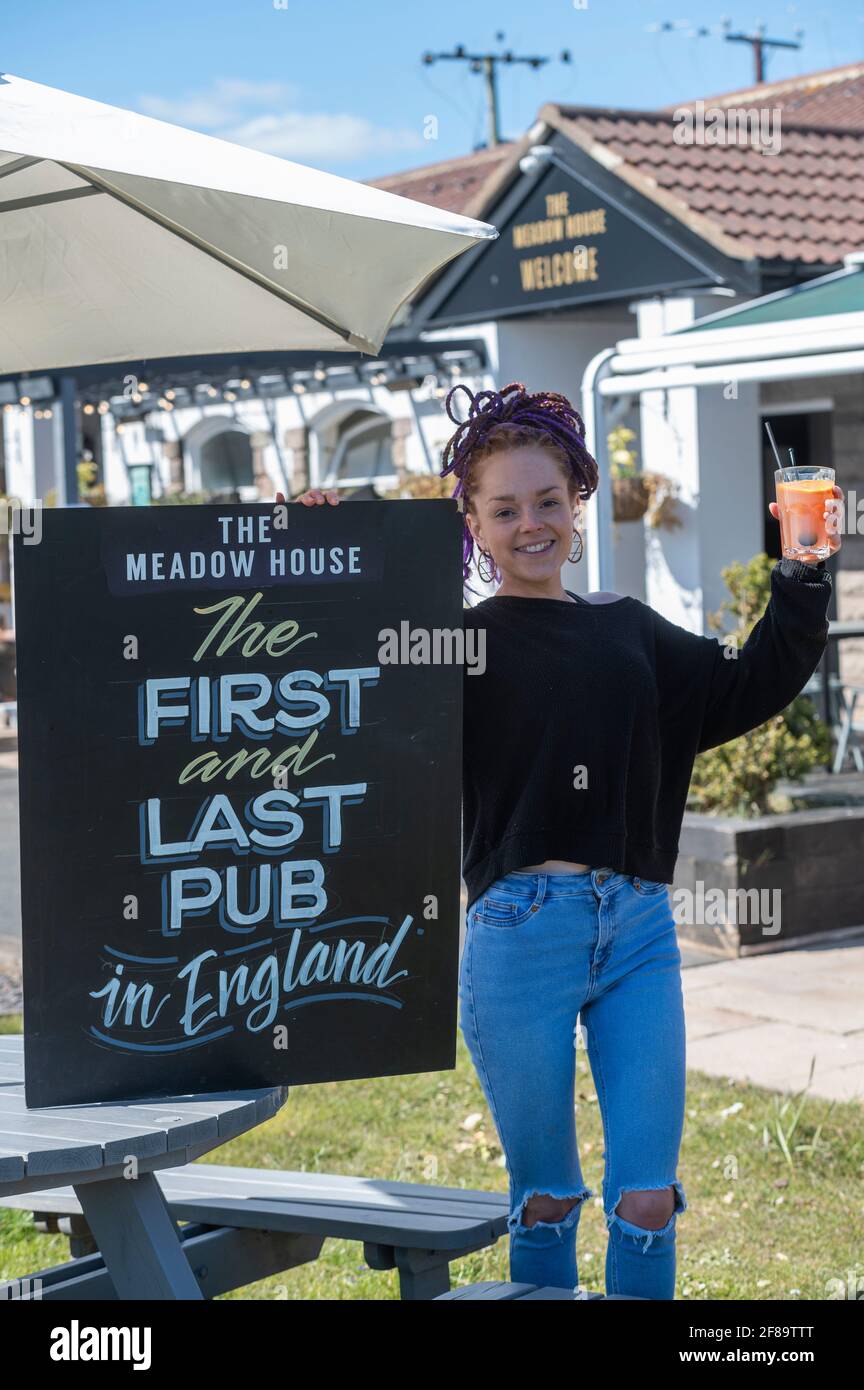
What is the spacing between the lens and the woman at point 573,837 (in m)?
2.68

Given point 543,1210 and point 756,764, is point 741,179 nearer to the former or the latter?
point 756,764

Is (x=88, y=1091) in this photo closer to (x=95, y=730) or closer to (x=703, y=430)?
(x=95, y=730)

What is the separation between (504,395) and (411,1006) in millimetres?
1119

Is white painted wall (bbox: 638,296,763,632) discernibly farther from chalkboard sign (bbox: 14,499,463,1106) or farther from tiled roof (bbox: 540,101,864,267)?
chalkboard sign (bbox: 14,499,463,1106)

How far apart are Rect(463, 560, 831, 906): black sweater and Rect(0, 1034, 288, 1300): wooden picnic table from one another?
1.92 ft

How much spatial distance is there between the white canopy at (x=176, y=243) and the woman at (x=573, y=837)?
0.57 m

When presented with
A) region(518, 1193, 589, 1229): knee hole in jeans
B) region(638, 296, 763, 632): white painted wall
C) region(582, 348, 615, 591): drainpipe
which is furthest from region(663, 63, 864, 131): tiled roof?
region(518, 1193, 589, 1229): knee hole in jeans

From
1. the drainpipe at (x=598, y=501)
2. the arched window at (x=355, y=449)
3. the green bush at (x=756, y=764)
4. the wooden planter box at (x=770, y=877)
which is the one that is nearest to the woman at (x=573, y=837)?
the drainpipe at (x=598, y=501)

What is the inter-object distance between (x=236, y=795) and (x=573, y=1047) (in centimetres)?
71

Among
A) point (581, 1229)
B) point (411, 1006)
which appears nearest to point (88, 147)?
point (411, 1006)

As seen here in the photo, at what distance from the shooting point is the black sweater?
2740 millimetres

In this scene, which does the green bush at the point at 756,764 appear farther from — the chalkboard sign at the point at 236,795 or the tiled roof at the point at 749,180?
the tiled roof at the point at 749,180

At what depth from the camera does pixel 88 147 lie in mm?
2980

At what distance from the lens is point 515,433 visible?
9.58 ft
